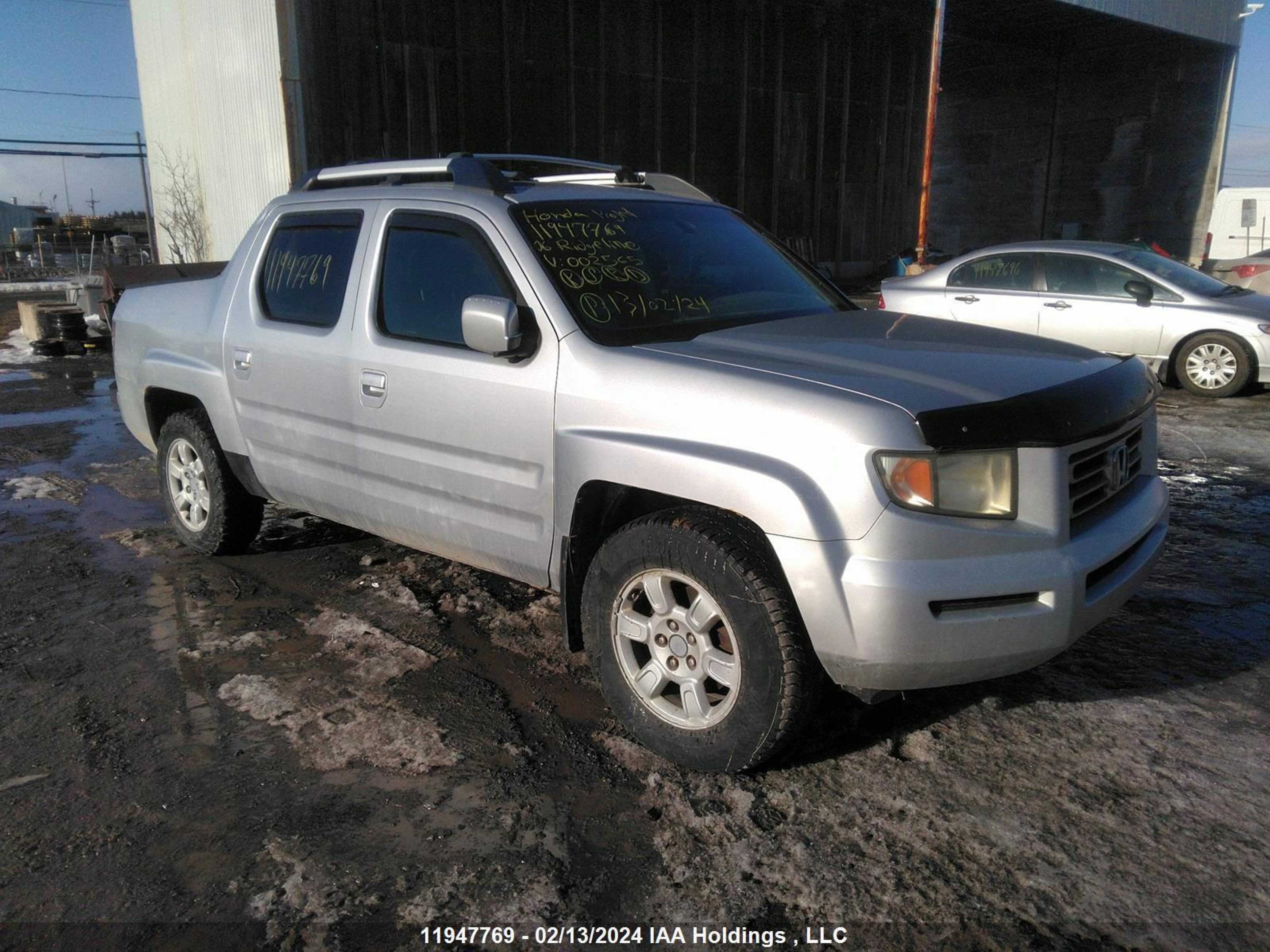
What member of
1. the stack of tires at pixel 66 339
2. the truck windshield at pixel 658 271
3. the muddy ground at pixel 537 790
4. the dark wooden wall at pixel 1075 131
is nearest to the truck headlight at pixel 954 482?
the muddy ground at pixel 537 790

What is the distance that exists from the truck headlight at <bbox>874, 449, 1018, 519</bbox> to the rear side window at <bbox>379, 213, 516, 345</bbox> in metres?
1.53

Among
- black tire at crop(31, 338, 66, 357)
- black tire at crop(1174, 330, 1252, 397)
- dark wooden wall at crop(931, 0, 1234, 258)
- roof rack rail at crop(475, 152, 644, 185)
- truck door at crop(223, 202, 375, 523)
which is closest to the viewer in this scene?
truck door at crop(223, 202, 375, 523)

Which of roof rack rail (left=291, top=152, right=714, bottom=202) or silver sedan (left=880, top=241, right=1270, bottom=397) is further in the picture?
silver sedan (left=880, top=241, right=1270, bottom=397)

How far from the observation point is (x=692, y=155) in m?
25.6

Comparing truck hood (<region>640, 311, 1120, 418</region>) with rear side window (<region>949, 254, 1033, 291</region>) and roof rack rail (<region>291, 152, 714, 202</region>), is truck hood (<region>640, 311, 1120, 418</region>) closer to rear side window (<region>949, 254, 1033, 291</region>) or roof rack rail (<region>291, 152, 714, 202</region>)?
roof rack rail (<region>291, 152, 714, 202</region>)

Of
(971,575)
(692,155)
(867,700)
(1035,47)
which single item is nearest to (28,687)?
(867,700)

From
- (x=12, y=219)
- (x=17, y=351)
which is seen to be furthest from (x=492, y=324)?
(x=12, y=219)

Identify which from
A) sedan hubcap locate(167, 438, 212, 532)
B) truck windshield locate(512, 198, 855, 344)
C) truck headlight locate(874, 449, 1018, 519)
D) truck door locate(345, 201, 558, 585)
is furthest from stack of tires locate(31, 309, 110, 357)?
truck headlight locate(874, 449, 1018, 519)

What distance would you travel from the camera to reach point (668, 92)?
81.6ft

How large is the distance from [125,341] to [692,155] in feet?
71.6

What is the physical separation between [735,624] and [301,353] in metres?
2.34

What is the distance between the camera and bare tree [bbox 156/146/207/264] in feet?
76.4

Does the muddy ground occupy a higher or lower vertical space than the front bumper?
lower

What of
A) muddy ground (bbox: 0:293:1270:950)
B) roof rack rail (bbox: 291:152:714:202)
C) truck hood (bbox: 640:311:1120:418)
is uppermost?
roof rack rail (bbox: 291:152:714:202)
